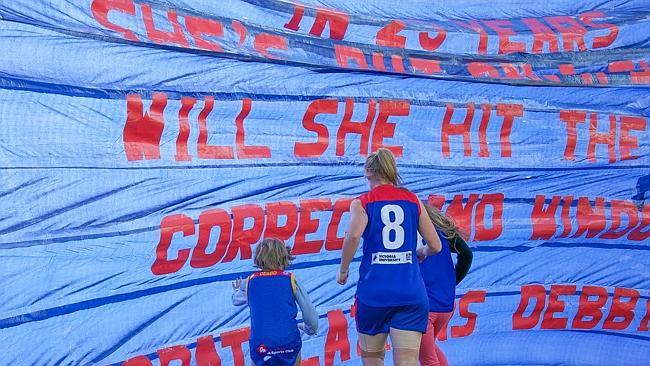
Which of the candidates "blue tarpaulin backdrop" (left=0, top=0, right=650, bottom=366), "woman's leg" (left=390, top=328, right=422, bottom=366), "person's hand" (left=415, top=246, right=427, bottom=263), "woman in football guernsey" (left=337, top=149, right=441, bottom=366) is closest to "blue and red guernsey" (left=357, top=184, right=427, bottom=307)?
"woman in football guernsey" (left=337, top=149, right=441, bottom=366)

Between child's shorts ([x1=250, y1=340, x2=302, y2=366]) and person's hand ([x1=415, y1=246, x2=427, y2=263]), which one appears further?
person's hand ([x1=415, y1=246, x2=427, y2=263])

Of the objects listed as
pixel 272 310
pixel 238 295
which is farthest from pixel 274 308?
pixel 238 295

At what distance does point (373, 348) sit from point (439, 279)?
0.72m

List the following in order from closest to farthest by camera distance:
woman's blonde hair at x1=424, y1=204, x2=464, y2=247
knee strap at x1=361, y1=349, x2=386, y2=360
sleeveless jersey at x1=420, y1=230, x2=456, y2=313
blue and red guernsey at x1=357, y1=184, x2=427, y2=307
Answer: blue and red guernsey at x1=357, y1=184, x2=427, y2=307
knee strap at x1=361, y1=349, x2=386, y2=360
woman's blonde hair at x1=424, y1=204, x2=464, y2=247
sleeveless jersey at x1=420, y1=230, x2=456, y2=313

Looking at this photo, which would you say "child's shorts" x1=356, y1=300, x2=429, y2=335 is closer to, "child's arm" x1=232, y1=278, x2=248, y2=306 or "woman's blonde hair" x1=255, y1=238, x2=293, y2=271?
"woman's blonde hair" x1=255, y1=238, x2=293, y2=271

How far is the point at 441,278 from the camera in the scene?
18.9ft

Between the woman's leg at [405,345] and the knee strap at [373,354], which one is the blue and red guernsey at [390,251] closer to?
the woman's leg at [405,345]

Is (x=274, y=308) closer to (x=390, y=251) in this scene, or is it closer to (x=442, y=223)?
(x=390, y=251)

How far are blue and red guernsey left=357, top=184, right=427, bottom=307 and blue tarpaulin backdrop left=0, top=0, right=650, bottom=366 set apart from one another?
1064 millimetres

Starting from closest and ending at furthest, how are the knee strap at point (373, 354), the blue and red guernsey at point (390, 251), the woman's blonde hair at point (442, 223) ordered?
the blue and red guernsey at point (390, 251), the knee strap at point (373, 354), the woman's blonde hair at point (442, 223)

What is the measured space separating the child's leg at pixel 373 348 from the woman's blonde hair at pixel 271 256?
576 mm

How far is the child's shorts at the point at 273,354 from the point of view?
532cm

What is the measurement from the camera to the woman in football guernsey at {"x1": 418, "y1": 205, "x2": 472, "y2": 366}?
5.72 meters

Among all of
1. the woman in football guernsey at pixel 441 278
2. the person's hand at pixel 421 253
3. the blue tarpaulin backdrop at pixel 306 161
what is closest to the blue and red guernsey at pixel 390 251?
the person's hand at pixel 421 253
